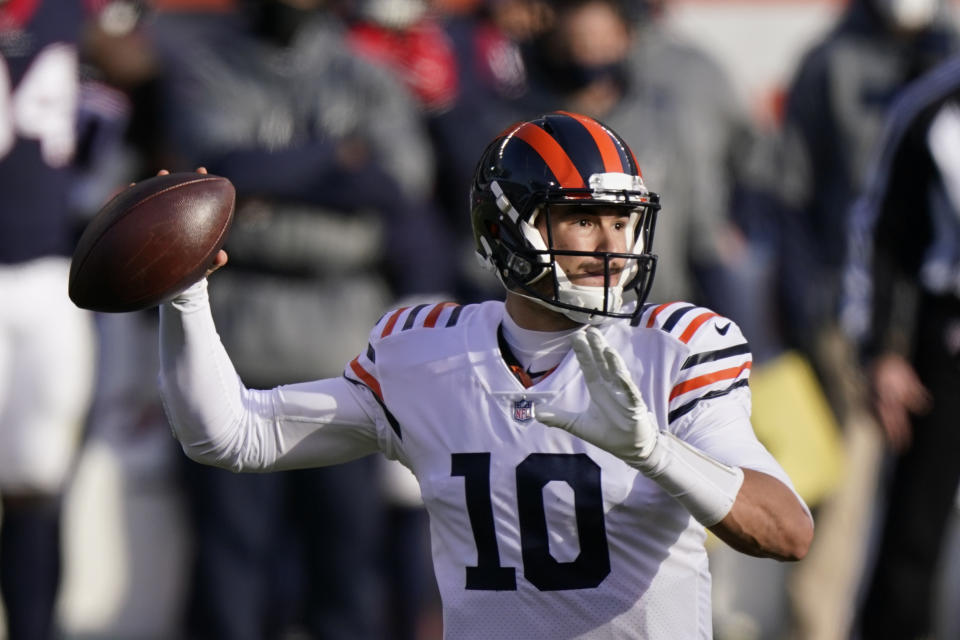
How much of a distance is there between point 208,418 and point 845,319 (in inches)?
106

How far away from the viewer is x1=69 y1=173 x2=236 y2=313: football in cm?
305

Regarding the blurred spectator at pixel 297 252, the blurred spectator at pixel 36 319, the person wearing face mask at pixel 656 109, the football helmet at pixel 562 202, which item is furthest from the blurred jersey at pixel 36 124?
the football helmet at pixel 562 202

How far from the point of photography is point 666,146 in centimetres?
554

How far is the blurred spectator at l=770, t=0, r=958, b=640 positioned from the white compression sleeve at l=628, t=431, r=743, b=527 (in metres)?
3.30

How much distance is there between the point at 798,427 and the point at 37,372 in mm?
2423

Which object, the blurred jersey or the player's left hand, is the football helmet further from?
the blurred jersey

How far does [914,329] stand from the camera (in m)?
5.27

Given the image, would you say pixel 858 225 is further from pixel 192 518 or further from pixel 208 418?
pixel 208 418

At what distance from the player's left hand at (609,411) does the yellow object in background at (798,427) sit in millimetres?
3204

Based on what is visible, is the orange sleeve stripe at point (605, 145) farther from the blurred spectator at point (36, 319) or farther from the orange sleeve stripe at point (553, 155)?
the blurred spectator at point (36, 319)

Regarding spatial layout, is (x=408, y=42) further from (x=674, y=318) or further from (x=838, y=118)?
(x=674, y=318)

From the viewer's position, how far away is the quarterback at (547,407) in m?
3.08

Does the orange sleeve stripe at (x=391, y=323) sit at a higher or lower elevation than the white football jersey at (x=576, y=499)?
higher

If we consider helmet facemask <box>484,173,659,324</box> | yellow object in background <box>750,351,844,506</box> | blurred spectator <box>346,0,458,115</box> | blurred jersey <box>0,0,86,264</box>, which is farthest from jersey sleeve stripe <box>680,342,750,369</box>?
blurred spectator <box>346,0,458,115</box>
